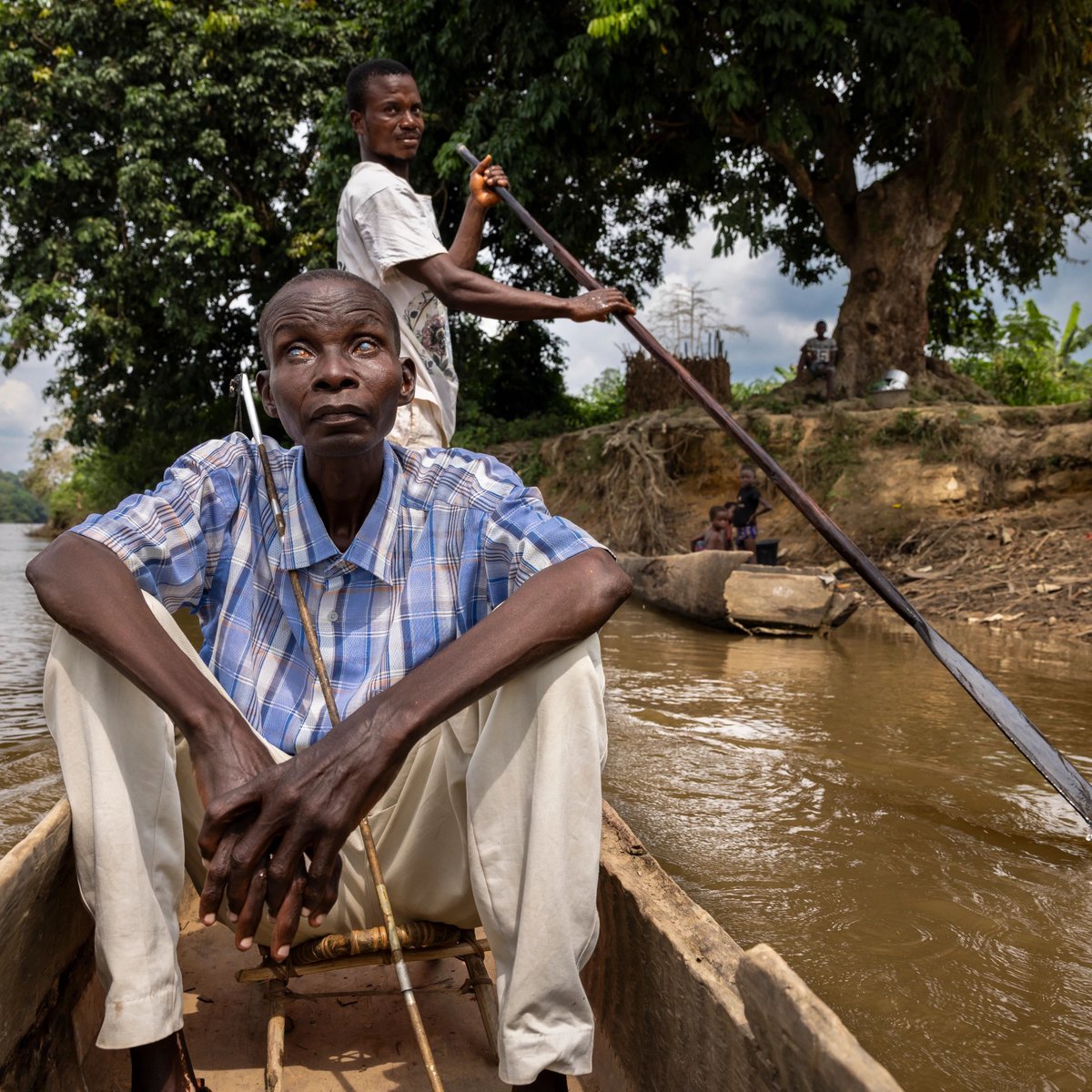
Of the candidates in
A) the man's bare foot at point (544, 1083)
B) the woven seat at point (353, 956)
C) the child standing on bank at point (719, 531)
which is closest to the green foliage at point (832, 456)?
the child standing on bank at point (719, 531)

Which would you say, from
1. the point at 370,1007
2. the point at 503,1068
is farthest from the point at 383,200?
the point at 503,1068

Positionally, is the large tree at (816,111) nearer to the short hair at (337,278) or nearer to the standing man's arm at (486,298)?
the standing man's arm at (486,298)

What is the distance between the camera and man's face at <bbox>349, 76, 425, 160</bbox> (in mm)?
2688

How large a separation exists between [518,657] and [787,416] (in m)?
9.12

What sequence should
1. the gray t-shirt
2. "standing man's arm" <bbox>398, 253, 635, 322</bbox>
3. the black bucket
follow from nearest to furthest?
"standing man's arm" <bbox>398, 253, 635, 322</bbox> < the black bucket < the gray t-shirt

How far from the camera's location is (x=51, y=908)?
136 centimetres

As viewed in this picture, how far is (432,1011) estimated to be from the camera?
166cm

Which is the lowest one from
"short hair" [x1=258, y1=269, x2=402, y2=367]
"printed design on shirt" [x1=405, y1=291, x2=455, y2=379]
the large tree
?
"short hair" [x1=258, y1=269, x2=402, y2=367]

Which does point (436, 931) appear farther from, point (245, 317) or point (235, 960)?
point (245, 317)

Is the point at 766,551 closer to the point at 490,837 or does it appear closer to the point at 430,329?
the point at 430,329

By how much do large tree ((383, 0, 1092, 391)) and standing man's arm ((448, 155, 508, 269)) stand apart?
5.66m

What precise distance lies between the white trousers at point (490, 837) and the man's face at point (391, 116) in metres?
1.86

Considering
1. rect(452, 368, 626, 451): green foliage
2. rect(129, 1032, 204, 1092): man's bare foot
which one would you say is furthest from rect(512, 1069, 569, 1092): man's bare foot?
rect(452, 368, 626, 451): green foliage

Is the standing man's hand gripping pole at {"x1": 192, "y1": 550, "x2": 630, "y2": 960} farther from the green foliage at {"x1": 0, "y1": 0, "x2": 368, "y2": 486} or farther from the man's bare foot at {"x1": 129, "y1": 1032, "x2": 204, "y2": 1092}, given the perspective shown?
the green foliage at {"x1": 0, "y1": 0, "x2": 368, "y2": 486}
